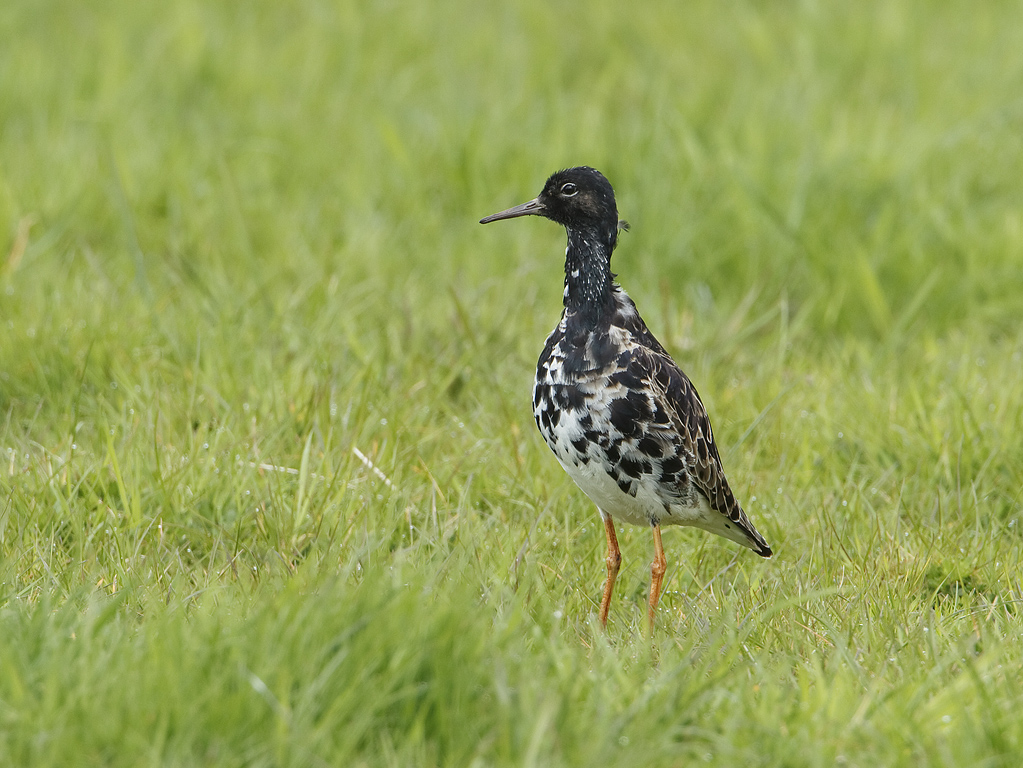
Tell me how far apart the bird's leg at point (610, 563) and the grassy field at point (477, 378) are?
0.31 feet

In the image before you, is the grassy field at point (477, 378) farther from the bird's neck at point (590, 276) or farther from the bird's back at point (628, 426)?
the bird's neck at point (590, 276)

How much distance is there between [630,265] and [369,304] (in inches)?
64.3

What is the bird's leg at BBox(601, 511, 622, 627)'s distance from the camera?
4.17 metres

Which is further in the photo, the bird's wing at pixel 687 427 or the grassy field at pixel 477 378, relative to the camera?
the bird's wing at pixel 687 427

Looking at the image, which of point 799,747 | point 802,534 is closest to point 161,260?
point 802,534

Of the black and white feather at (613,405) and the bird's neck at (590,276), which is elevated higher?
the bird's neck at (590,276)

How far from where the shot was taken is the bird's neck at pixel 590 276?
4.55 m

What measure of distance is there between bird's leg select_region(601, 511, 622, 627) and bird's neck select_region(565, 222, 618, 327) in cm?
70

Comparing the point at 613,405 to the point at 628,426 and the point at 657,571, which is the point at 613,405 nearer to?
the point at 628,426

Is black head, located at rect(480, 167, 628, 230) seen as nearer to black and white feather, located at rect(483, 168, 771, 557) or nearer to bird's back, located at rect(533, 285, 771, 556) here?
black and white feather, located at rect(483, 168, 771, 557)

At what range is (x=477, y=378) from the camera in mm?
5824

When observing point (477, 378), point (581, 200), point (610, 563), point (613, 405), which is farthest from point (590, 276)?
point (477, 378)

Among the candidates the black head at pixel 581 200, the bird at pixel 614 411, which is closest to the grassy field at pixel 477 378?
the bird at pixel 614 411

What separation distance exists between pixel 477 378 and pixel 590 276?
1.35 meters
